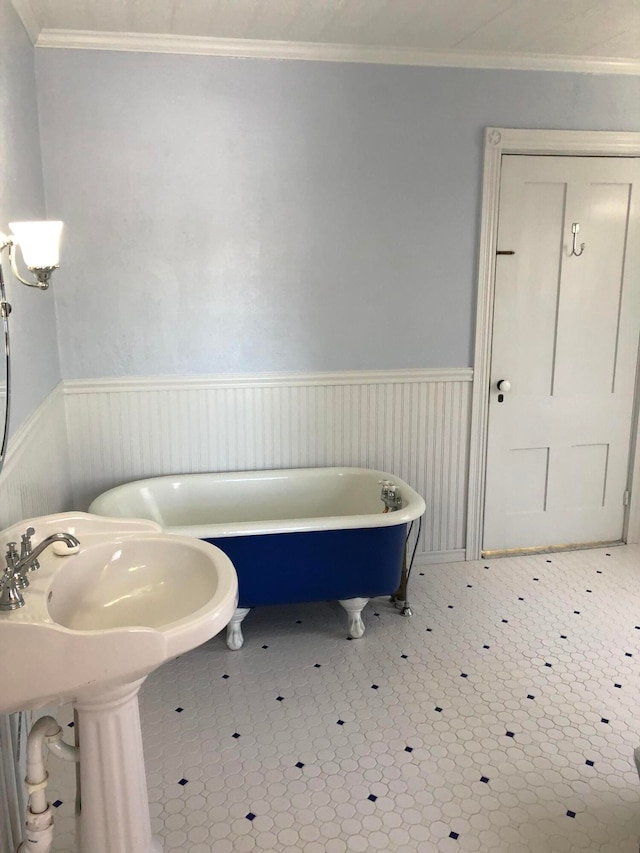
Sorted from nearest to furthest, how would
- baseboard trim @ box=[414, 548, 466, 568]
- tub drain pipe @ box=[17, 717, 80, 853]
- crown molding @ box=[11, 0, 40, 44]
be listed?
tub drain pipe @ box=[17, 717, 80, 853] < crown molding @ box=[11, 0, 40, 44] < baseboard trim @ box=[414, 548, 466, 568]

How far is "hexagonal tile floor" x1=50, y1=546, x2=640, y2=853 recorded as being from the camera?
1932mm

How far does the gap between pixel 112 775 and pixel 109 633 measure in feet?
1.58

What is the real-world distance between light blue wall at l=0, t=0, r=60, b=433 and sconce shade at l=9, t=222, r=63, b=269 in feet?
0.73

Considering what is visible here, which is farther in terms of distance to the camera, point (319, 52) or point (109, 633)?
point (319, 52)

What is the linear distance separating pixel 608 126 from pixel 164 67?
2099 mm

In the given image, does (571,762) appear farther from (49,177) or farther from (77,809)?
(49,177)

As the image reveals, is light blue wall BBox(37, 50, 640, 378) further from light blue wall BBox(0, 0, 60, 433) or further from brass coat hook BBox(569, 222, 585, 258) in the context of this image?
brass coat hook BBox(569, 222, 585, 258)

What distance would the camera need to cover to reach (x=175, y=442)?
3236 millimetres

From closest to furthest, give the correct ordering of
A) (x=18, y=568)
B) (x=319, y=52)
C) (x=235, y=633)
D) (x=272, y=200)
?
1. (x=18, y=568)
2. (x=235, y=633)
3. (x=319, y=52)
4. (x=272, y=200)

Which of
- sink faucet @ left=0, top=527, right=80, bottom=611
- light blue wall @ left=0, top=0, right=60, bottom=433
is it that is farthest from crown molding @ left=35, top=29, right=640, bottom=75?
sink faucet @ left=0, top=527, right=80, bottom=611

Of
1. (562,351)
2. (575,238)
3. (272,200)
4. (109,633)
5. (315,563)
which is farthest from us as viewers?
(562,351)

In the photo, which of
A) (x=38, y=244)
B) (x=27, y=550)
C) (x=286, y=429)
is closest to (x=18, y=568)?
(x=27, y=550)

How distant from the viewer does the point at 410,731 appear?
2.33 meters

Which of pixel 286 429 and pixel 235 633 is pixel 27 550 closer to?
pixel 235 633
